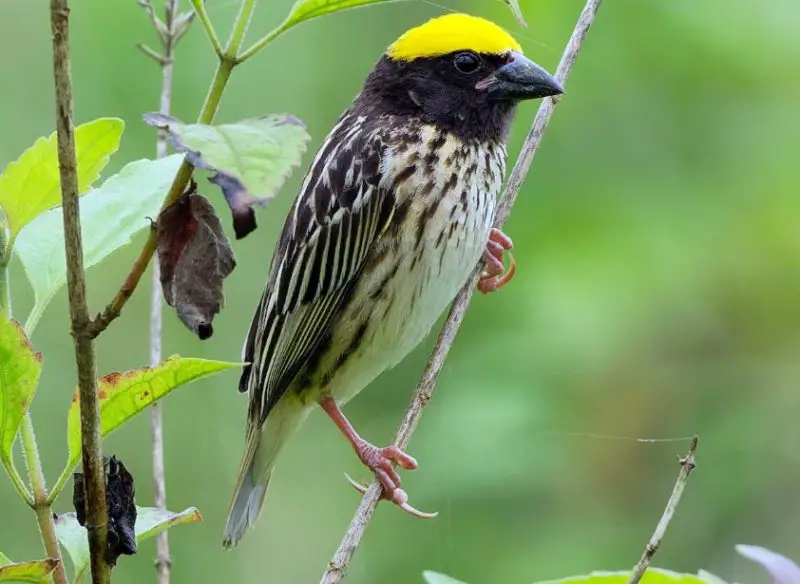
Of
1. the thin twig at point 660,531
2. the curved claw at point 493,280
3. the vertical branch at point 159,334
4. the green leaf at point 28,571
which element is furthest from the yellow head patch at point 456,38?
the green leaf at point 28,571

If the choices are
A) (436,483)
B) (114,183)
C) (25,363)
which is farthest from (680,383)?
(25,363)

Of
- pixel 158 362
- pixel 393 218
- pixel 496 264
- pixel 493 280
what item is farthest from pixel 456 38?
pixel 158 362

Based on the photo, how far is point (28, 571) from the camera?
3.77 feet

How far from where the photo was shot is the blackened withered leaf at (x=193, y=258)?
1.18m

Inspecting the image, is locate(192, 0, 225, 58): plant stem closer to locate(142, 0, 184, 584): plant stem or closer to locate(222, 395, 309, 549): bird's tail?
locate(142, 0, 184, 584): plant stem

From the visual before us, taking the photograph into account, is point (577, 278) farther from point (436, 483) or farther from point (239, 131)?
point (239, 131)

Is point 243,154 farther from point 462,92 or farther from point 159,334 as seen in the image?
point 462,92

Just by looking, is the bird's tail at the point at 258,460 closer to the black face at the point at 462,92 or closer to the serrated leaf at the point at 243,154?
the black face at the point at 462,92

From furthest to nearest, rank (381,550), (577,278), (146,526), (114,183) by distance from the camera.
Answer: (381,550)
(577,278)
(114,183)
(146,526)

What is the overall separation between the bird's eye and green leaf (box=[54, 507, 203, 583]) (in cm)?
199

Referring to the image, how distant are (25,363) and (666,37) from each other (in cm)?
295

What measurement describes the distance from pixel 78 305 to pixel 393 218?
78.5 inches

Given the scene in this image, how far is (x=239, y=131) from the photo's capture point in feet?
3.51

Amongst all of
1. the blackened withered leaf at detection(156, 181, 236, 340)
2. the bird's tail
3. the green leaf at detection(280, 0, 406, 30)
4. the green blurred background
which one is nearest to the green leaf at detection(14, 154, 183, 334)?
the blackened withered leaf at detection(156, 181, 236, 340)
